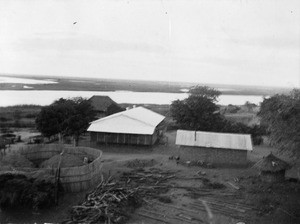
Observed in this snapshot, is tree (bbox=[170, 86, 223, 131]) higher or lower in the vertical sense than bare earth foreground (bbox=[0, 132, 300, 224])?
higher

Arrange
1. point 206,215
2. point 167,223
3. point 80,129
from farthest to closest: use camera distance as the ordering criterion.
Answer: point 80,129 → point 206,215 → point 167,223

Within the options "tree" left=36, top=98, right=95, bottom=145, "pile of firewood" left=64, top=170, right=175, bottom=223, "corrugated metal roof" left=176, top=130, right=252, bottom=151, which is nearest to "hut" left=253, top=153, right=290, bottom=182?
"corrugated metal roof" left=176, top=130, right=252, bottom=151

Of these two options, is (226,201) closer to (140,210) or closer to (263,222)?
(263,222)

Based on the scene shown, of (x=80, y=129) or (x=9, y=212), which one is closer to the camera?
(x=9, y=212)

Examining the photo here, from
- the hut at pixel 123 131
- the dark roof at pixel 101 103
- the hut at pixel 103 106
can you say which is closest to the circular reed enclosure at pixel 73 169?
the hut at pixel 123 131

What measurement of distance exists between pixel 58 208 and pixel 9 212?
2.40 m

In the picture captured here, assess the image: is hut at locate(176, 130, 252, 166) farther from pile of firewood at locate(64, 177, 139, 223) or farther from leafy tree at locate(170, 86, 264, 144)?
pile of firewood at locate(64, 177, 139, 223)

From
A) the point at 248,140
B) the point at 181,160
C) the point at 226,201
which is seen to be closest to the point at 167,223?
the point at 226,201

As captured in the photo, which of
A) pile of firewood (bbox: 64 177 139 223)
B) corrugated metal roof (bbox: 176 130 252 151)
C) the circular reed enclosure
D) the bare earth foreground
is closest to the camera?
pile of firewood (bbox: 64 177 139 223)

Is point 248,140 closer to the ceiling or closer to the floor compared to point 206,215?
closer to the ceiling

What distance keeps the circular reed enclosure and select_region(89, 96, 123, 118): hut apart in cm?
2045

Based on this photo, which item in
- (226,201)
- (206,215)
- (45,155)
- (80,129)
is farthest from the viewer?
(80,129)

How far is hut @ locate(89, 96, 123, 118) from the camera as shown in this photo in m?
45.3

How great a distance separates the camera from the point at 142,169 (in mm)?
24656
